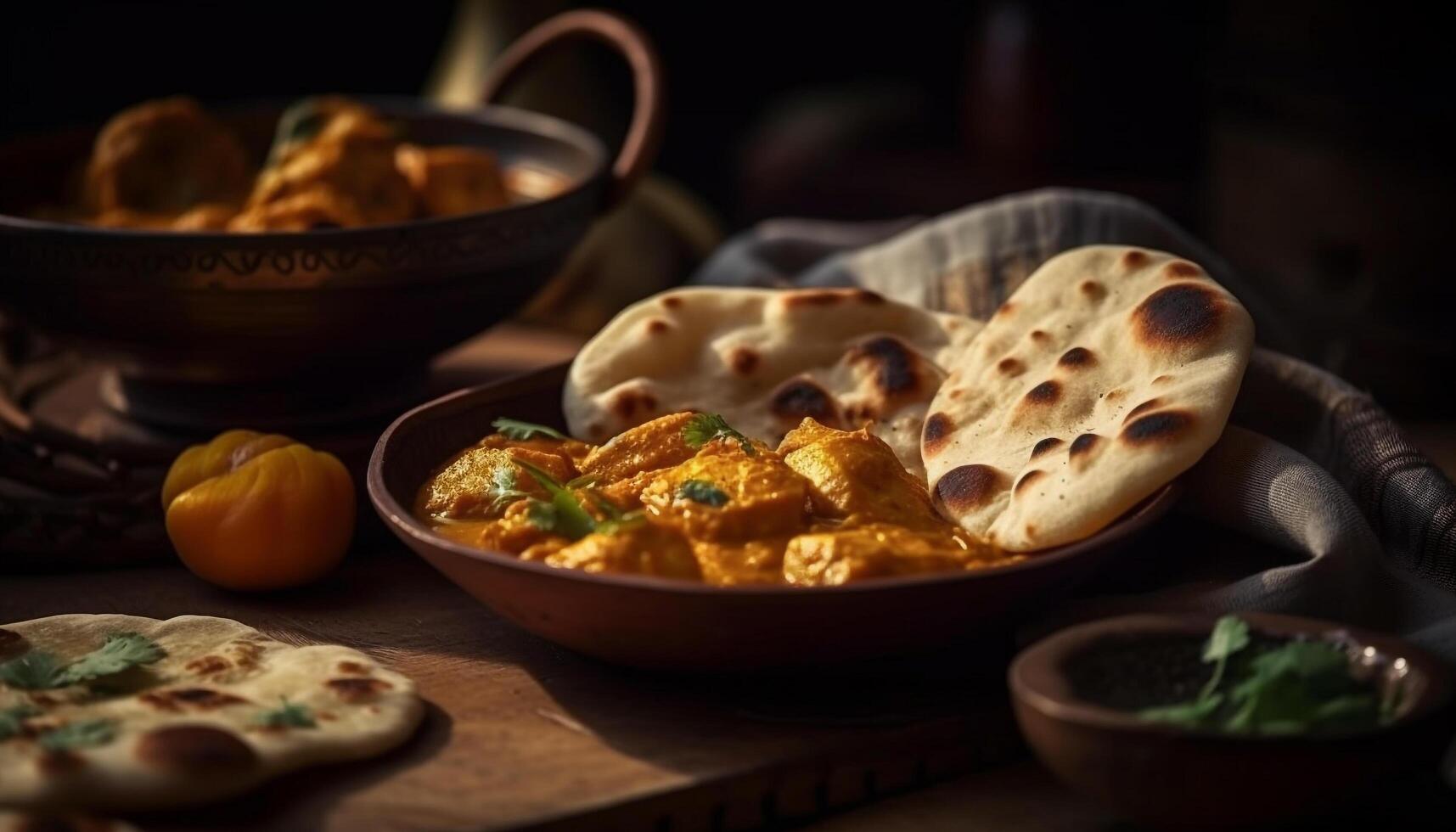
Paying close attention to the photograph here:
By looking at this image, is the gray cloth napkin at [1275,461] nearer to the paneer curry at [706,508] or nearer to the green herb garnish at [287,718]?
the paneer curry at [706,508]

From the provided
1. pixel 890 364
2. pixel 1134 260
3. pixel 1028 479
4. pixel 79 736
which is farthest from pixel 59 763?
pixel 1134 260

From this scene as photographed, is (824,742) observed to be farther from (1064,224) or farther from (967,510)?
(1064,224)

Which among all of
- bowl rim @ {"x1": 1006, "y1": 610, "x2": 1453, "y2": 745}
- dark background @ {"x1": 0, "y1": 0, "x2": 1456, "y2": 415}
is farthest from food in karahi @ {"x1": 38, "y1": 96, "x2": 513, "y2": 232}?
bowl rim @ {"x1": 1006, "y1": 610, "x2": 1453, "y2": 745}

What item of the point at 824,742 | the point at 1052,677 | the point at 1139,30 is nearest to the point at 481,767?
the point at 824,742

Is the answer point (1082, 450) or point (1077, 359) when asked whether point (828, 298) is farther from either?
point (1082, 450)

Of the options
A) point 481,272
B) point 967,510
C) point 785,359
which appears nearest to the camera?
point 967,510

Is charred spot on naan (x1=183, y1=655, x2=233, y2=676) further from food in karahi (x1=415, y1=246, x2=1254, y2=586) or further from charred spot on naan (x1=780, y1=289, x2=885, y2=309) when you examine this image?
charred spot on naan (x1=780, y1=289, x2=885, y2=309)
